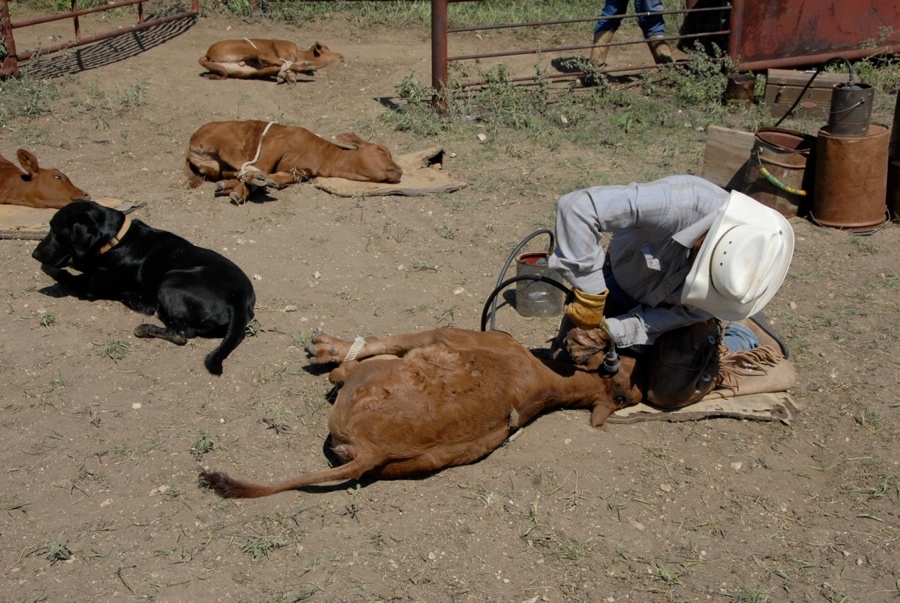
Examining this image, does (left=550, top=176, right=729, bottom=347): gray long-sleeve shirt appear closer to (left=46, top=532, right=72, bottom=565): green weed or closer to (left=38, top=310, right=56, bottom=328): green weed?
(left=46, top=532, right=72, bottom=565): green weed

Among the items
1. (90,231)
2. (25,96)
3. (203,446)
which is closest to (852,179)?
(203,446)

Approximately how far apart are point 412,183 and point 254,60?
12.2 ft

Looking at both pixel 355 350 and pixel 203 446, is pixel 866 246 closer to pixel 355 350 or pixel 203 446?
pixel 355 350

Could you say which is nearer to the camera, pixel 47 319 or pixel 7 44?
pixel 47 319

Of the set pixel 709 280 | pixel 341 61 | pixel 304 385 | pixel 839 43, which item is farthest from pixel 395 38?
pixel 709 280

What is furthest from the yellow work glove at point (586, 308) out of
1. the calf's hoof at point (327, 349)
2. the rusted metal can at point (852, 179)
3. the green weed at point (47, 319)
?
the rusted metal can at point (852, 179)

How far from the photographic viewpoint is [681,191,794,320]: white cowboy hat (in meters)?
3.74

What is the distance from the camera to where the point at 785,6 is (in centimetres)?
1007

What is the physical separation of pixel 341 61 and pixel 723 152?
554 cm

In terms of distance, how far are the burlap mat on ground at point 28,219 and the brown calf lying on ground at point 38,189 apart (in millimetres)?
71

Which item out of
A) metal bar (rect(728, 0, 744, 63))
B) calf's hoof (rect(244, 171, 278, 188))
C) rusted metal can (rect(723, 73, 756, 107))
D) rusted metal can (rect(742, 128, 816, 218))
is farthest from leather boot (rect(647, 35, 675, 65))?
calf's hoof (rect(244, 171, 278, 188))

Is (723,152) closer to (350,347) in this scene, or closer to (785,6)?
(785,6)

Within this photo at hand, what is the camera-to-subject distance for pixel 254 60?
10.2 m

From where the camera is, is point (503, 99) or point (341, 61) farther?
point (341, 61)
